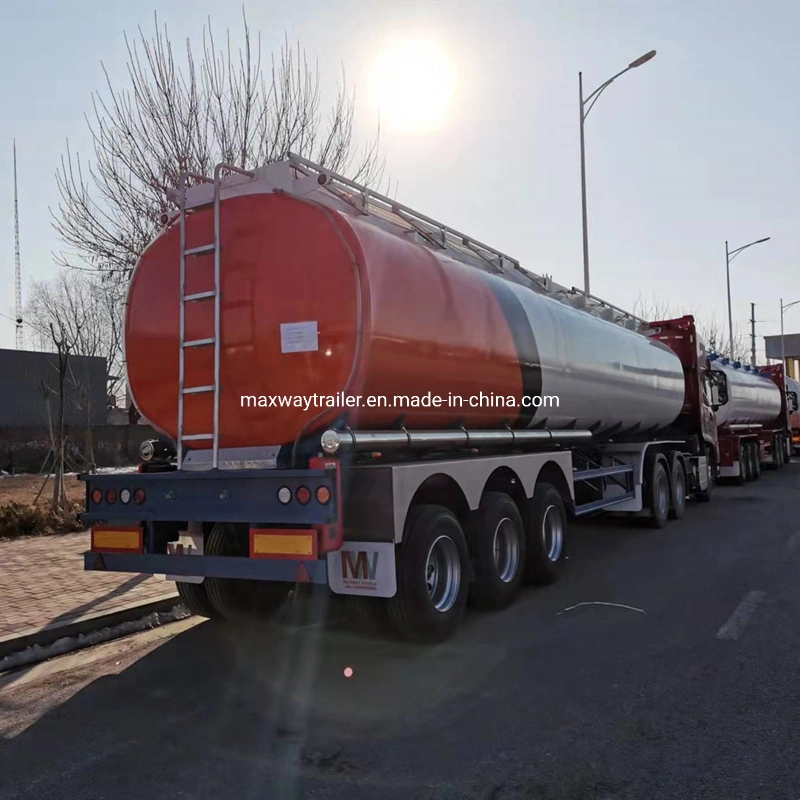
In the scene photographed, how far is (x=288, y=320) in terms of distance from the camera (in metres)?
5.71

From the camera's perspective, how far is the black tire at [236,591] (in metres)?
6.15

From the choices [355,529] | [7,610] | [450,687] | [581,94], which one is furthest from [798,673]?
[581,94]

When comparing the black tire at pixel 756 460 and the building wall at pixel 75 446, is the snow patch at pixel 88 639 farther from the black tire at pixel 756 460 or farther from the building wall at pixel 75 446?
the black tire at pixel 756 460

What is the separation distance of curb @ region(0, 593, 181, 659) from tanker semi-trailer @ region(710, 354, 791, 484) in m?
12.8

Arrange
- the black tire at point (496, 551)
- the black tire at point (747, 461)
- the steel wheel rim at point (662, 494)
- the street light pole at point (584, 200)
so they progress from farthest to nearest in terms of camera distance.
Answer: the black tire at point (747, 461) < the street light pole at point (584, 200) < the steel wheel rim at point (662, 494) < the black tire at point (496, 551)

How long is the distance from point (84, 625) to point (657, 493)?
9044mm

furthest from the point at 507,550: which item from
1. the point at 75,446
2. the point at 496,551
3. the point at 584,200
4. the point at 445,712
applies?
the point at 75,446

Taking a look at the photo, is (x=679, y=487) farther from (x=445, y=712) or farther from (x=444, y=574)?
(x=445, y=712)

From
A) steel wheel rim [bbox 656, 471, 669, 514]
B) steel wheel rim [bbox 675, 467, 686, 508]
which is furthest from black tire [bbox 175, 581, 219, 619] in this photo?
steel wheel rim [bbox 675, 467, 686, 508]

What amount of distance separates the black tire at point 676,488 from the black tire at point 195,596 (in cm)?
911

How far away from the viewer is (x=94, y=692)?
5.24 m

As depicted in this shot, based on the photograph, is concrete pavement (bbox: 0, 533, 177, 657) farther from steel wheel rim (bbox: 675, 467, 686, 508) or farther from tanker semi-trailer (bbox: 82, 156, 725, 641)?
steel wheel rim (bbox: 675, 467, 686, 508)

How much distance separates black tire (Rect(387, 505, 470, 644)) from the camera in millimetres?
5766

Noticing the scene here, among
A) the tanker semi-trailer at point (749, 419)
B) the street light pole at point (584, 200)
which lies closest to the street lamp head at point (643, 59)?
the street light pole at point (584, 200)
